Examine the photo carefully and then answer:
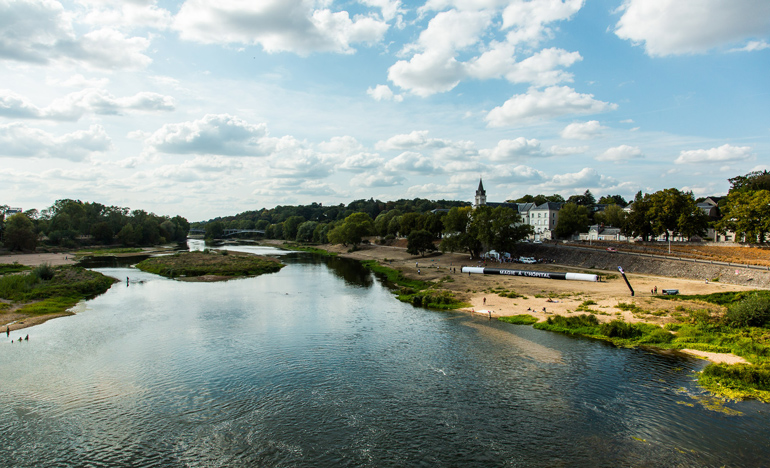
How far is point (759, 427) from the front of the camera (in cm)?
1989

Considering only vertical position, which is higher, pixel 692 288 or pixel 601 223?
pixel 601 223

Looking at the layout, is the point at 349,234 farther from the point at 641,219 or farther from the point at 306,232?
the point at 641,219

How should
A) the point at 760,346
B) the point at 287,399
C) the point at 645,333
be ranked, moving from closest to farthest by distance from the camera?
the point at 287,399 → the point at 760,346 → the point at 645,333

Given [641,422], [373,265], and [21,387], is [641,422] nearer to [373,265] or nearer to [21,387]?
[21,387]

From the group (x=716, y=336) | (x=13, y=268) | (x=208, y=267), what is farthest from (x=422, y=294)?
(x=13, y=268)

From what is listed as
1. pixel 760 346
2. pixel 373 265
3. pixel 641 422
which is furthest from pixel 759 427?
pixel 373 265

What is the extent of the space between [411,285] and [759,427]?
46.8m

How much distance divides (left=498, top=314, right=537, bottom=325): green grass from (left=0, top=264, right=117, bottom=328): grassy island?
149 feet

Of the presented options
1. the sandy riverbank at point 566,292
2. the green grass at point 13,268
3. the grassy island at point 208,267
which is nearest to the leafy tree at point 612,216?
the sandy riverbank at point 566,292

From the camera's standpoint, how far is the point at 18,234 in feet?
366

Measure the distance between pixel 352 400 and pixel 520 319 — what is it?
23.4 meters

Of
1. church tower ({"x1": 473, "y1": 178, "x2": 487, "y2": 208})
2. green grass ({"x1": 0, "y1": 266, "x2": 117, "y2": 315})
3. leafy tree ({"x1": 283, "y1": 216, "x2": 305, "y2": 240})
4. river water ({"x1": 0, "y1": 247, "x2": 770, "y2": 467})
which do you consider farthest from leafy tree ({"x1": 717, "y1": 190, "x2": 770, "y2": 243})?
leafy tree ({"x1": 283, "y1": 216, "x2": 305, "y2": 240})

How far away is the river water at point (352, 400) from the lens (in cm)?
1805

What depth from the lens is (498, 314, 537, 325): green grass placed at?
39688 mm
